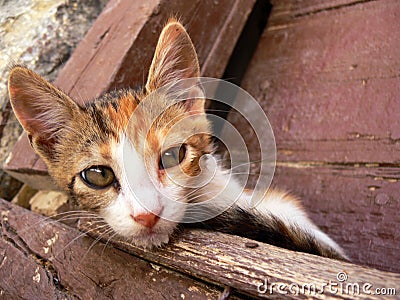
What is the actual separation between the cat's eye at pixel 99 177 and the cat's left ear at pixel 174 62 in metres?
0.27

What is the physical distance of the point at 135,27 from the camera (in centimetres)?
146

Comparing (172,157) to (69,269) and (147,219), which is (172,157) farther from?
(69,269)

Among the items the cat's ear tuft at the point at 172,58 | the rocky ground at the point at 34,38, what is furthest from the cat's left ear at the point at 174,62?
the rocky ground at the point at 34,38

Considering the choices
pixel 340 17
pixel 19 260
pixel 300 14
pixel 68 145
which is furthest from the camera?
pixel 300 14

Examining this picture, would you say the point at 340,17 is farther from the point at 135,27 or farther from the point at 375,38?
the point at 135,27

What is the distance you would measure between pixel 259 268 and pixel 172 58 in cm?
66

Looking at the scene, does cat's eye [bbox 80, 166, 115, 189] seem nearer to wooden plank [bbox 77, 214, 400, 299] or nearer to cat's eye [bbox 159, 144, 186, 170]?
cat's eye [bbox 159, 144, 186, 170]

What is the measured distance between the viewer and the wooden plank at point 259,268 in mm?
659

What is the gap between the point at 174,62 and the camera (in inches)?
47.9

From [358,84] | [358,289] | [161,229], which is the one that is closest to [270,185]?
[358,84]

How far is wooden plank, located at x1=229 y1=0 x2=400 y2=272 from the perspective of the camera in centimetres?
124

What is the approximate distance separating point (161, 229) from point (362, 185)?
0.62 metres

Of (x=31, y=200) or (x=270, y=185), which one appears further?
(x=31, y=200)

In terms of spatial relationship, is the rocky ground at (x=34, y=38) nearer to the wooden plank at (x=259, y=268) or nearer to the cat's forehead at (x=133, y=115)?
the cat's forehead at (x=133, y=115)
